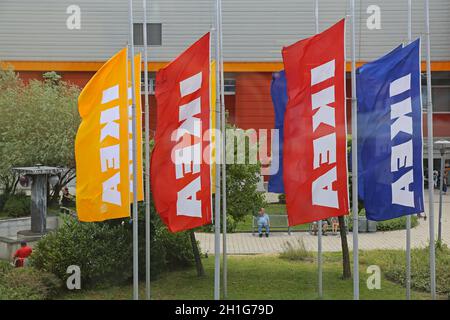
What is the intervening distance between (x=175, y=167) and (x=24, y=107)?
11.1 meters

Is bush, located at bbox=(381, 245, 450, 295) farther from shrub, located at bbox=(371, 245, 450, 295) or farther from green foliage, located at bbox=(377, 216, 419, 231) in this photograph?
green foliage, located at bbox=(377, 216, 419, 231)

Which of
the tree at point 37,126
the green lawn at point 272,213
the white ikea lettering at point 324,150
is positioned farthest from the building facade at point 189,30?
the white ikea lettering at point 324,150

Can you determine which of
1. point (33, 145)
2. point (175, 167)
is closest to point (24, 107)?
point (33, 145)

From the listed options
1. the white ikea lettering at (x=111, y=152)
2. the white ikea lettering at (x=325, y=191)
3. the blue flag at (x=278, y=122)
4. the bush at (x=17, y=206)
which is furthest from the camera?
the bush at (x=17, y=206)

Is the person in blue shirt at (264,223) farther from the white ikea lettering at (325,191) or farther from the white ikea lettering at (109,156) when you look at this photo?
the white ikea lettering at (325,191)

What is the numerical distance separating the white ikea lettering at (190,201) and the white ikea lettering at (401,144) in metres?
2.61

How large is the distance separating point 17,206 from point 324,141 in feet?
38.1

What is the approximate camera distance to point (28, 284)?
9812 mm

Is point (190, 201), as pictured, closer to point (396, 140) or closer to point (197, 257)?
point (396, 140)

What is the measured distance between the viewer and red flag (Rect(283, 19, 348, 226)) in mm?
7312

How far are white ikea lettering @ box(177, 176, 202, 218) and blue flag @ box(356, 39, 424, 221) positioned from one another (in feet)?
7.65

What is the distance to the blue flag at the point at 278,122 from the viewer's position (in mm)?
9965

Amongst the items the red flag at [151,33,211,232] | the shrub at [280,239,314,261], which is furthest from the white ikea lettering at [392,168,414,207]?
the shrub at [280,239,314,261]

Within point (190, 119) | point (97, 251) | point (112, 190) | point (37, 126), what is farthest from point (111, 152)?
point (37, 126)
